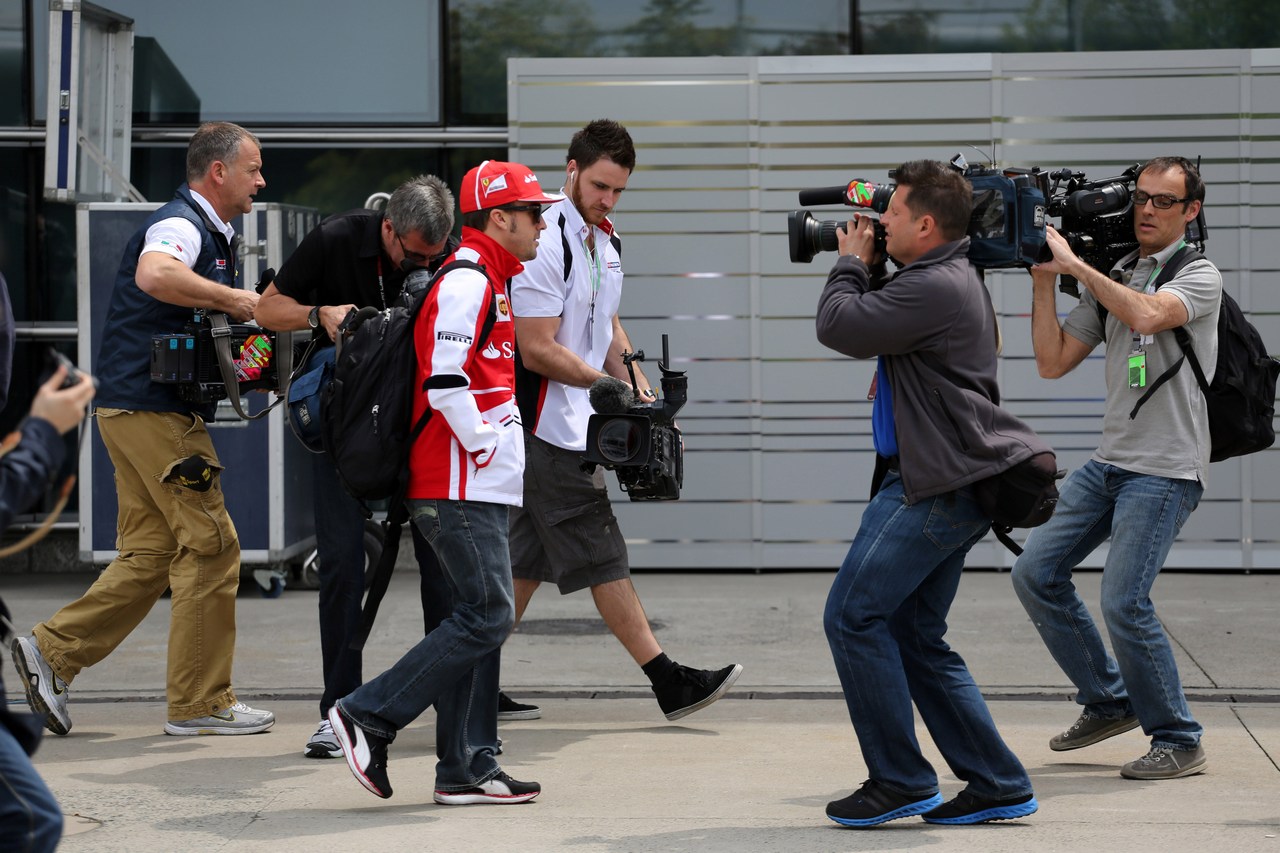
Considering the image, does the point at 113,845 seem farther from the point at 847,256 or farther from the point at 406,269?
the point at 847,256

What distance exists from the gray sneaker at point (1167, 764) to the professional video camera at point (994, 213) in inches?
63.2

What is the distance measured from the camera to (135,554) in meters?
5.97

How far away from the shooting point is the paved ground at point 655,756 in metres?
4.64

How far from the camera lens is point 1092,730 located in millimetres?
5512

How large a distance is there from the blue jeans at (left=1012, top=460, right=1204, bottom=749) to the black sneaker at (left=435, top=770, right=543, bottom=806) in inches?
69.0

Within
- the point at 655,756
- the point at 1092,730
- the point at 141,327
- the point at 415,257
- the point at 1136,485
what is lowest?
the point at 655,756

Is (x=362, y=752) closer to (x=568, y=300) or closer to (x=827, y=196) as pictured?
(x=568, y=300)

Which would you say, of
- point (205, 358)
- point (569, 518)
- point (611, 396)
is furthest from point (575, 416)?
point (205, 358)

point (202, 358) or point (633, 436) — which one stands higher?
point (202, 358)

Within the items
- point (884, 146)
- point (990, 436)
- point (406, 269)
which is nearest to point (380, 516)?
point (884, 146)

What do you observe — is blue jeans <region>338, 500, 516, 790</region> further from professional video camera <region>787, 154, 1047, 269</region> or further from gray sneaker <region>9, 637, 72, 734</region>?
gray sneaker <region>9, 637, 72, 734</region>

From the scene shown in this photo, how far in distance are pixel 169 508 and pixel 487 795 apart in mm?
1684

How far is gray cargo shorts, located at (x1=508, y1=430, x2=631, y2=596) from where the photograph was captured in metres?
5.96

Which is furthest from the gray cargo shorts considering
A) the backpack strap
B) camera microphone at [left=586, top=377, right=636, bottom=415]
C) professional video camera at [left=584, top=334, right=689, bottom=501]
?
the backpack strap
